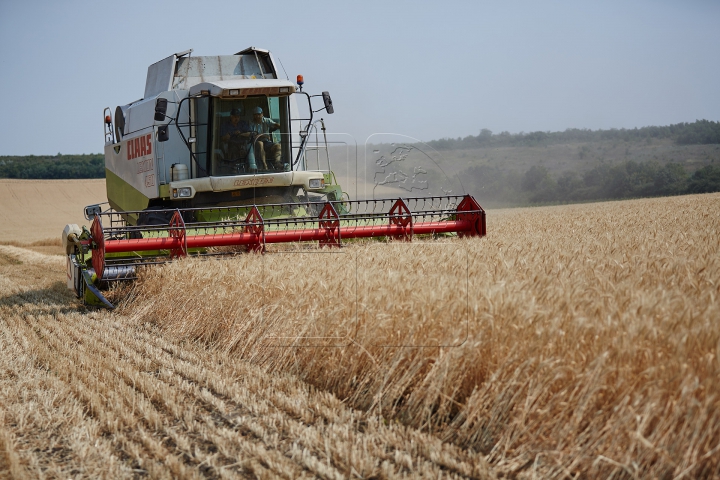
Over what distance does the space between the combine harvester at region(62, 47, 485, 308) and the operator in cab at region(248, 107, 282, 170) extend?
1 centimetres

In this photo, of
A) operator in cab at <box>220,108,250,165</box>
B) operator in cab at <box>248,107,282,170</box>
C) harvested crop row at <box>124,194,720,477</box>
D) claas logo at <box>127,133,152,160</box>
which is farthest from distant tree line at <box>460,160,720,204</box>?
harvested crop row at <box>124,194,720,477</box>

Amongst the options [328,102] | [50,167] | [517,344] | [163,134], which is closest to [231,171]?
[163,134]

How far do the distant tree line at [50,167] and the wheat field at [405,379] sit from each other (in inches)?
1637

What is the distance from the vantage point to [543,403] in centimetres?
250

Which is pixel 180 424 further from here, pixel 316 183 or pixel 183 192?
pixel 316 183

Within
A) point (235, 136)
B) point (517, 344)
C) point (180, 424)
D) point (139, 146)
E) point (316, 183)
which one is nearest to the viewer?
point (517, 344)

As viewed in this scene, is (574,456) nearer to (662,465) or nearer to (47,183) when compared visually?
(662,465)

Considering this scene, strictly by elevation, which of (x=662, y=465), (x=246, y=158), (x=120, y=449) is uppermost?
(x=246, y=158)

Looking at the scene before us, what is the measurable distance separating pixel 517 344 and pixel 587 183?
4179 cm

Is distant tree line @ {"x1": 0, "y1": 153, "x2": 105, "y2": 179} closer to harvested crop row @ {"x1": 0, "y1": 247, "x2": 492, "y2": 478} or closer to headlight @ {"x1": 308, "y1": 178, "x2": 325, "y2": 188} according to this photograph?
headlight @ {"x1": 308, "y1": 178, "x2": 325, "y2": 188}

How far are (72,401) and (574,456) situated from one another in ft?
8.26

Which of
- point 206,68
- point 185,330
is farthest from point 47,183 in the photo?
point 185,330

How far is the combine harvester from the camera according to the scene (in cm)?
673

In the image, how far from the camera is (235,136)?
798cm
